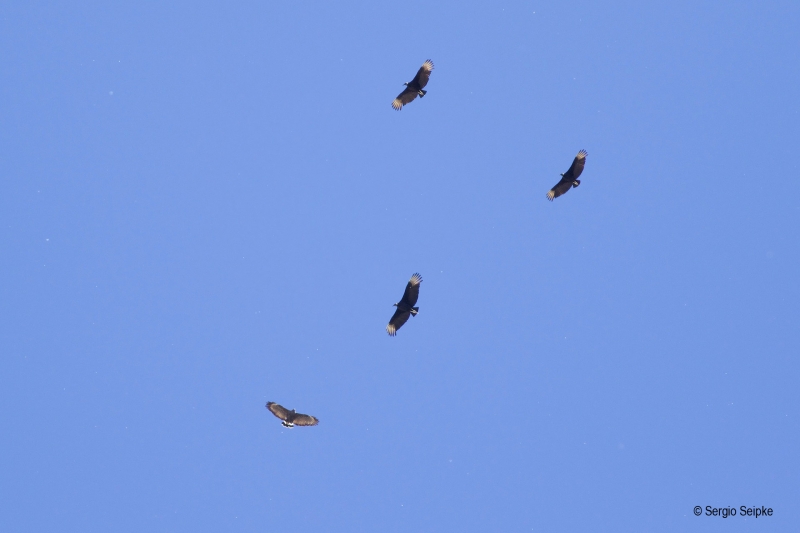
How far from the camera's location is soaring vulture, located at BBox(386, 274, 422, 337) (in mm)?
28359

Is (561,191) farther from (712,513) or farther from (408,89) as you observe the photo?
(712,513)

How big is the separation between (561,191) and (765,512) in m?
16.0

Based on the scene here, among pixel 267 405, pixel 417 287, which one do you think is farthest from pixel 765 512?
pixel 267 405

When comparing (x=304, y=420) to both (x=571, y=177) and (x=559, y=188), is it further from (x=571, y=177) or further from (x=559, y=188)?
(x=571, y=177)

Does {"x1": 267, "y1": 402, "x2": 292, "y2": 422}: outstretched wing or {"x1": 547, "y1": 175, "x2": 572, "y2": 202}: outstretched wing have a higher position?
{"x1": 547, "y1": 175, "x2": 572, "y2": 202}: outstretched wing

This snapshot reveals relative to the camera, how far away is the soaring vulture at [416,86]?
30578 millimetres

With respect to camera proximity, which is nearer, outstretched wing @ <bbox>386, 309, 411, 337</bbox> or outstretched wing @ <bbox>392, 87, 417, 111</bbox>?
outstretched wing @ <bbox>386, 309, 411, 337</bbox>

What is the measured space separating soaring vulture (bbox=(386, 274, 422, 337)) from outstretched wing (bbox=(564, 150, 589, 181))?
324 inches

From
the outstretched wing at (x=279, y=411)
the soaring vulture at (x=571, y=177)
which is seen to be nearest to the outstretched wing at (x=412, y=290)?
the outstretched wing at (x=279, y=411)

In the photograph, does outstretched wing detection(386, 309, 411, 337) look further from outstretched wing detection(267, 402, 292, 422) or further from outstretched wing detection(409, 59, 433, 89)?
outstretched wing detection(409, 59, 433, 89)

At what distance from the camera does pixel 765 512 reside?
106 ft

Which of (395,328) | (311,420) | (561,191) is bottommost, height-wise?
(311,420)

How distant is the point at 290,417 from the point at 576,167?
15097 millimetres

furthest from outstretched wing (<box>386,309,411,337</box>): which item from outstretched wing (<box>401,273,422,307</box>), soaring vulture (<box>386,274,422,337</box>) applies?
outstretched wing (<box>401,273,422,307</box>)
